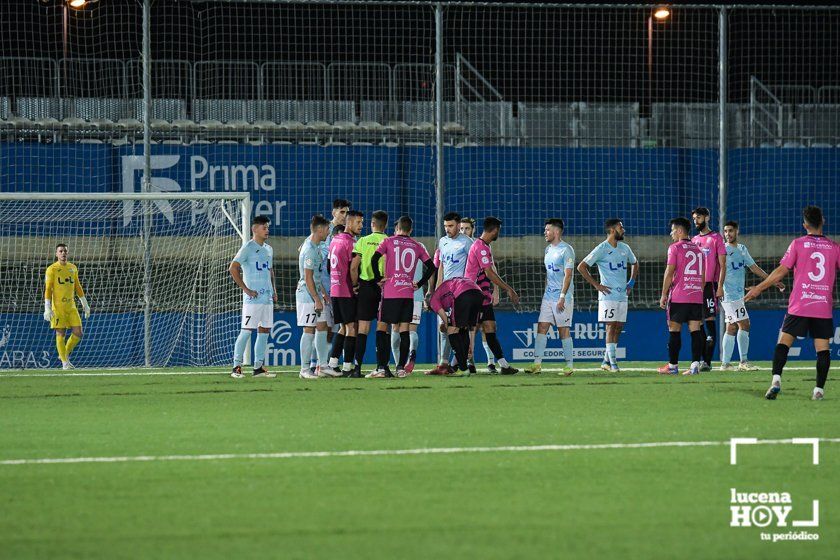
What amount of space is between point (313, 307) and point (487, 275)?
7.64 ft

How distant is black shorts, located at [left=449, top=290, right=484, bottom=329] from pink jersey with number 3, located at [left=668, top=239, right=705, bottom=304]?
2637mm

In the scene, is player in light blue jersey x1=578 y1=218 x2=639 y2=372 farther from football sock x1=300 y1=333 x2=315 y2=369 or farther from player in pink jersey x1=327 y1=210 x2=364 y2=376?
football sock x1=300 y1=333 x2=315 y2=369

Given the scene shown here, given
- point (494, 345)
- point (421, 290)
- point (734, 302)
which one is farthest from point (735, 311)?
point (421, 290)

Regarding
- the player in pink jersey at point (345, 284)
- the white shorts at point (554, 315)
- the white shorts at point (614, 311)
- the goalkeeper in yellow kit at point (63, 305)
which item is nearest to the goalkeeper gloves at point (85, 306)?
the goalkeeper in yellow kit at point (63, 305)

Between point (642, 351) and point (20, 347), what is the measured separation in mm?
10056

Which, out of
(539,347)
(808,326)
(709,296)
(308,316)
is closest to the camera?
(808,326)

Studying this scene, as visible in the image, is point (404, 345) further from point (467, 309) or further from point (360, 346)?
point (467, 309)

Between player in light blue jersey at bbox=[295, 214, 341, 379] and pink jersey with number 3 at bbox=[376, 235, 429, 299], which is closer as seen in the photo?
pink jersey with number 3 at bbox=[376, 235, 429, 299]

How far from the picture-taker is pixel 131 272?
18.5m

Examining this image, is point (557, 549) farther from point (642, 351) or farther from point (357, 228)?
point (642, 351)

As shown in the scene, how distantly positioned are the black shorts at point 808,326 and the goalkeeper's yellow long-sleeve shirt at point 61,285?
11182 mm

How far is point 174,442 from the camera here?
8.48 m

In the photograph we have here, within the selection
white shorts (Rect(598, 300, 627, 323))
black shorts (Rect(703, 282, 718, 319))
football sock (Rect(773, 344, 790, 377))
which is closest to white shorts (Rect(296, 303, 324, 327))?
white shorts (Rect(598, 300, 627, 323))

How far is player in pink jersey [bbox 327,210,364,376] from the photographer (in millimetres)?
14859
